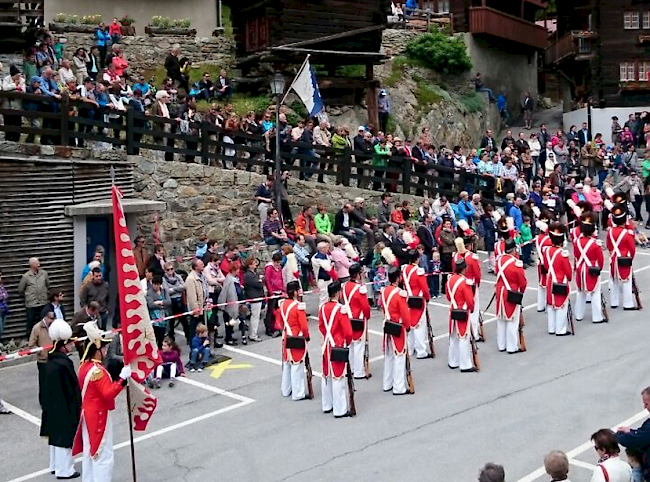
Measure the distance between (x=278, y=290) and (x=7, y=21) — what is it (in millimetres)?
9567

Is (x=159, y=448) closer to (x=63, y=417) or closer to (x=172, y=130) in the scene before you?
(x=63, y=417)

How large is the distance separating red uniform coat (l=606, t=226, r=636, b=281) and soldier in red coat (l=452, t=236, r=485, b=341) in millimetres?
3139

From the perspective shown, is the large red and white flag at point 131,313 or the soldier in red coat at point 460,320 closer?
the large red and white flag at point 131,313

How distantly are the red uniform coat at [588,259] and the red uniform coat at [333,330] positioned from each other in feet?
19.4

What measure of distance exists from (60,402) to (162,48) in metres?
21.7

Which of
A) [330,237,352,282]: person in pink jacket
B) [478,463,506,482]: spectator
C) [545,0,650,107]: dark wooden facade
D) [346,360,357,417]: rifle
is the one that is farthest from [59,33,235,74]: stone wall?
[478,463,506,482]: spectator

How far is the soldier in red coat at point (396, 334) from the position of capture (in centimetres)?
1332

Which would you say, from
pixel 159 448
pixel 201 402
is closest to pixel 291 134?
pixel 201 402

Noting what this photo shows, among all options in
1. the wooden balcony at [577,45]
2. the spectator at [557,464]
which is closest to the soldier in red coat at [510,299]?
the spectator at [557,464]

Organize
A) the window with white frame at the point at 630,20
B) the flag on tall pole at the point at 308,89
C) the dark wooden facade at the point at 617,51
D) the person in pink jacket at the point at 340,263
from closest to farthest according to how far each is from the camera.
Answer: the person in pink jacket at the point at 340,263 < the flag on tall pole at the point at 308,89 < the dark wooden facade at the point at 617,51 < the window with white frame at the point at 630,20

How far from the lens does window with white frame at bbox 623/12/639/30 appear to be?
36125 mm

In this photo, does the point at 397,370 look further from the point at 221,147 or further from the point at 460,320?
the point at 221,147

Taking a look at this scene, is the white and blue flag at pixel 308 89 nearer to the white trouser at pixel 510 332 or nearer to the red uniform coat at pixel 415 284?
the red uniform coat at pixel 415 284

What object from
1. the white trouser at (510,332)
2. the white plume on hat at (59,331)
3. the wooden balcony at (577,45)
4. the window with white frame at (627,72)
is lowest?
the white trouser at (510,332)
